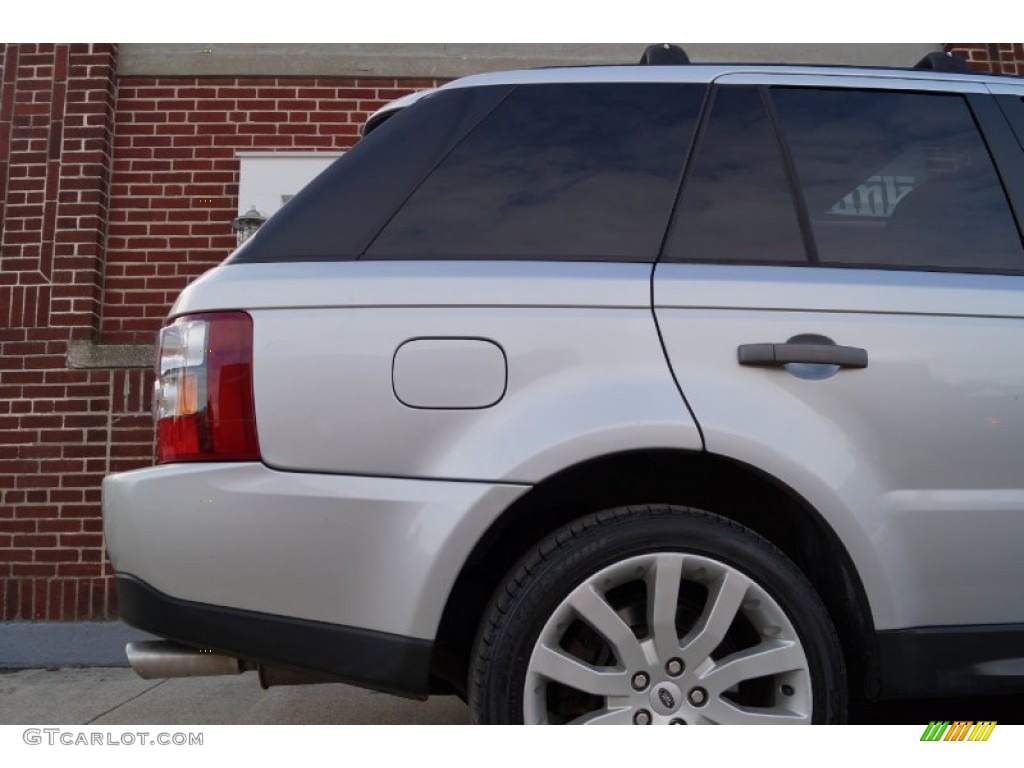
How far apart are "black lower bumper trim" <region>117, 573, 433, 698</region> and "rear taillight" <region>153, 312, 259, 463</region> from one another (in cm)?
33

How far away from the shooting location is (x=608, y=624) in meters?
1.83

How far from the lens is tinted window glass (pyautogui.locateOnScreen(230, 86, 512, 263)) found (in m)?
2.04

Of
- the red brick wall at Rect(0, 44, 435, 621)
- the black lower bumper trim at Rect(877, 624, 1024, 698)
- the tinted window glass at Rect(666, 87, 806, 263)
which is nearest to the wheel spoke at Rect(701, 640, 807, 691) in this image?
the black lower bumper trim at Rect(877, 624, 1024, 698)

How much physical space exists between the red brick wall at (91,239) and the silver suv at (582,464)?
3.47m

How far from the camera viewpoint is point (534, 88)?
225cm

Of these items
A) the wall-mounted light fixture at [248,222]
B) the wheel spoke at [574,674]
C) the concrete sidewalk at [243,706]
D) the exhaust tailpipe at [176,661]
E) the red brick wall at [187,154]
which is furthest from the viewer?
the red brick wall at [187,154]

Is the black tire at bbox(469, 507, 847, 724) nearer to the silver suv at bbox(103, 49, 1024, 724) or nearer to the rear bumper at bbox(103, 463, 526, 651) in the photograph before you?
the silver suv at bbox(103, 49, 1024, 724)

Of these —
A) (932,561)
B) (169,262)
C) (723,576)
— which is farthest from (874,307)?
(169,262)

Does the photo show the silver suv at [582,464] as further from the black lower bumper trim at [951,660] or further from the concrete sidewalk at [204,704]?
the concrete sidewalk at [204,704]

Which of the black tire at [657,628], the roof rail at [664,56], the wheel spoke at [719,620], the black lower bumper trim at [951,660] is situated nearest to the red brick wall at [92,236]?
the roof rail at [664,56]

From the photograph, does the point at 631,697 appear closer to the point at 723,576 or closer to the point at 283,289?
the point at 723,576

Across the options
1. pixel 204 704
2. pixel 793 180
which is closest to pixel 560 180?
pixel 793 180

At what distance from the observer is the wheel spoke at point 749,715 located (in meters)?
1.85

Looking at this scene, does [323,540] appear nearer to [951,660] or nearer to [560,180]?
[560,180]
